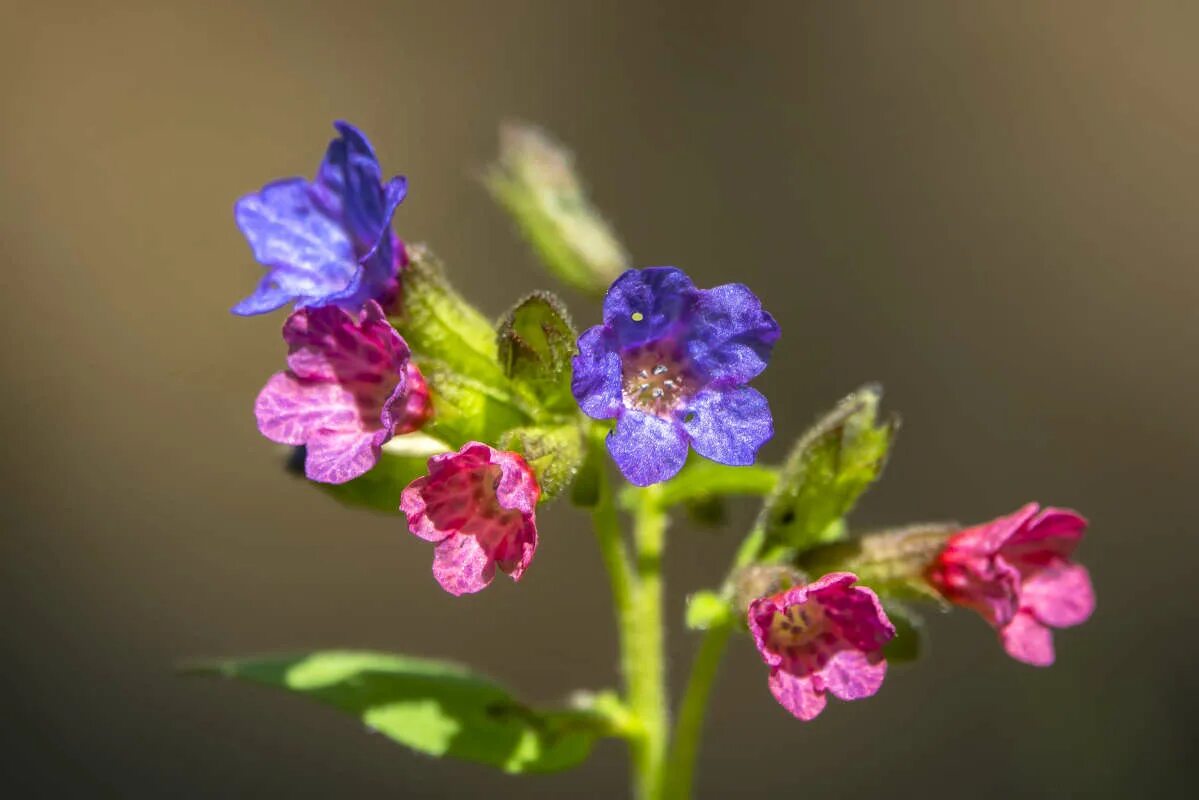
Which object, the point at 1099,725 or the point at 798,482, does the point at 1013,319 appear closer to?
the point at 1099,725

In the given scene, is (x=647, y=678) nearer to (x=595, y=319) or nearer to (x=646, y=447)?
(x=646, y=447)

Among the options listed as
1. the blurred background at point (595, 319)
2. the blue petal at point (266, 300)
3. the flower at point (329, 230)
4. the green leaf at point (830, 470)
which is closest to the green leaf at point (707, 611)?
the green leaf at point (830, 470)

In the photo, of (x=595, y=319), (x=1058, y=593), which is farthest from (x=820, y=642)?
(x=595, y=319)

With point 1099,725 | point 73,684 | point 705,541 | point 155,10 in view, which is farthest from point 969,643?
point 155,10

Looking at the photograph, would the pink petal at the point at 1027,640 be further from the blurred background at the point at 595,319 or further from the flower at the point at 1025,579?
the blurred background at the point at 595,319

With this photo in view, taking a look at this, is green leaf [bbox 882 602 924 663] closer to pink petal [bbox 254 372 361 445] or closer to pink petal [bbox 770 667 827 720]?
pink petal [bbox 770 667 827 720]
